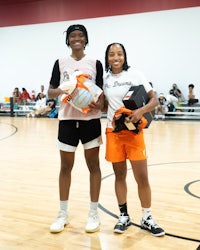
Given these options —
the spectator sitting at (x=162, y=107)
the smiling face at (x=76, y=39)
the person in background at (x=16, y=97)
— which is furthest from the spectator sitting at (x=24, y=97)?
the smiling face at (x=76, y=39)

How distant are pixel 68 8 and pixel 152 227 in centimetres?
1256

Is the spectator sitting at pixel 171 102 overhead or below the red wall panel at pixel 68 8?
below

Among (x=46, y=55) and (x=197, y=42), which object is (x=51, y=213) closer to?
(x=197, y=42)

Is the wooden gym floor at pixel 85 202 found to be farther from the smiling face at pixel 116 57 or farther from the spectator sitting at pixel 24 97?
the spectator sitting at pixel 24 97

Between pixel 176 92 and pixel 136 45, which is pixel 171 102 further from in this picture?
pixel 136 45

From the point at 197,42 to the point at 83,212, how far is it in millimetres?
10293

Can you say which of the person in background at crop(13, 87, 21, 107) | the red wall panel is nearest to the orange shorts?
the red wall panel

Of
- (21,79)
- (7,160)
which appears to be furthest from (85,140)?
(21,79)

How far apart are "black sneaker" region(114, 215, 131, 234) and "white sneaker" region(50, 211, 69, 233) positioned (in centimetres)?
42

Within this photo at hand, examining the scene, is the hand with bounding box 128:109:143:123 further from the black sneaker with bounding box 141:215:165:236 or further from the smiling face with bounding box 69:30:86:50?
the black sneaker with bounding box 141:215:165:236

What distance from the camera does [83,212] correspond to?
3.32 meters

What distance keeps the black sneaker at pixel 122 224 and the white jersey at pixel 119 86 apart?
74 centimetres

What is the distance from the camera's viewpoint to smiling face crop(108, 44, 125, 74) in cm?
271

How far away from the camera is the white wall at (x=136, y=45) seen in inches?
492
